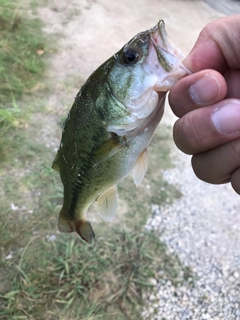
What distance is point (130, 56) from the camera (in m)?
1.23

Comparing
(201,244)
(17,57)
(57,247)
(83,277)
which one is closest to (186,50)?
(17,57)

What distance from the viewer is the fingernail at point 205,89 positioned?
3.81 ft

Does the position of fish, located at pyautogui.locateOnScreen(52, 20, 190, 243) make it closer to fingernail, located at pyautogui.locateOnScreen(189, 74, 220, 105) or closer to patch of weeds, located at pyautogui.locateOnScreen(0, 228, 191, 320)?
fingernail, located at pyautogui.locateOnScreen(189, 74, 220, 105)

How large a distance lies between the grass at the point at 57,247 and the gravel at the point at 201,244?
0.08 metres

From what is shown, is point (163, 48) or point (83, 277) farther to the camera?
point (83, 277)


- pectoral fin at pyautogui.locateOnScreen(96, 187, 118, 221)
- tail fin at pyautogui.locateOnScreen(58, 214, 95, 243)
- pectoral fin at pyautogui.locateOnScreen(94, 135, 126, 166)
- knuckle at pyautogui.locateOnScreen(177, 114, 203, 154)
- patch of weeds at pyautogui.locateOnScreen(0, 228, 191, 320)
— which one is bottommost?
patch of weeds at pyautogui.locateOnScreen(0, 228, 191, 320)

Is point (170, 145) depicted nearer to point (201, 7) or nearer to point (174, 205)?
point (174, 205)

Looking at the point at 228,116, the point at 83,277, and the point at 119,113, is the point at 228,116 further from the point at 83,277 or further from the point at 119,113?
the point at 83,277

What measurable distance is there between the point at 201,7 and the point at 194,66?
701 cm

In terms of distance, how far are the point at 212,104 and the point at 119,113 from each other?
297 mm

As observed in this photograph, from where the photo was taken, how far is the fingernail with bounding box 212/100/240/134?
47.2 inches

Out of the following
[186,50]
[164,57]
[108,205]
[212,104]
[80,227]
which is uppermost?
[164,57]

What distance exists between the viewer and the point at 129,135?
1.29m

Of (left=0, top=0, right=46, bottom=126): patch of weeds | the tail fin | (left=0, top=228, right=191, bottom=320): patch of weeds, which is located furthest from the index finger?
(left=0, top=0, right=46, bottom=126): patch of weeds
